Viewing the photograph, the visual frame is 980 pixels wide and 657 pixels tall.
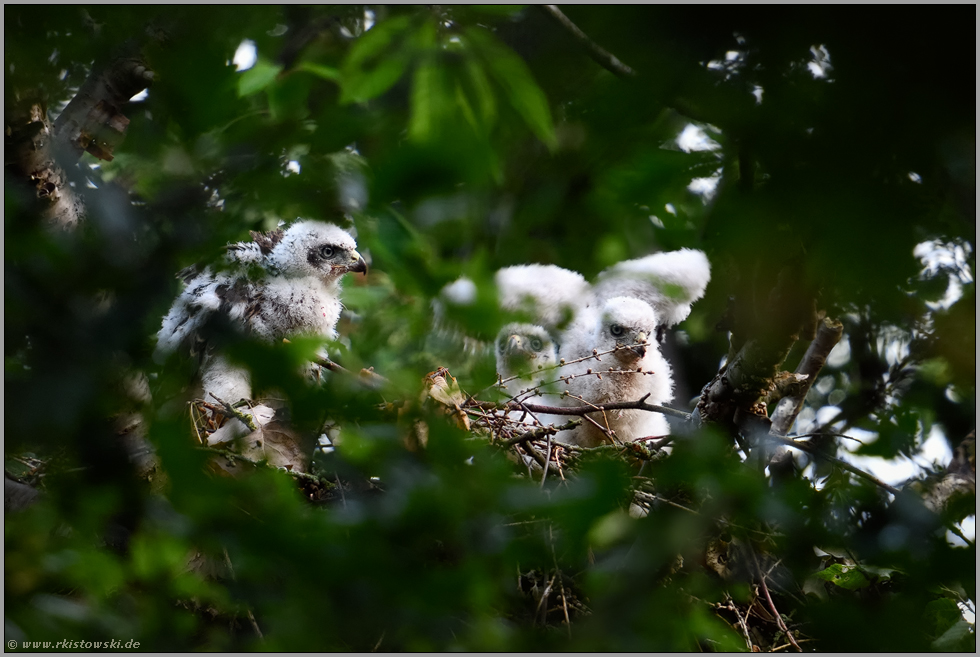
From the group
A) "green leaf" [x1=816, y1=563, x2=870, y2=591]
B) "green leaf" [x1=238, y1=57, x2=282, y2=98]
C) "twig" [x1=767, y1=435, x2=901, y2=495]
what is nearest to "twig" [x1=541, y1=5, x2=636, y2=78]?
"green leaf" [x1=238, y1=57, x2=282, y2=98]

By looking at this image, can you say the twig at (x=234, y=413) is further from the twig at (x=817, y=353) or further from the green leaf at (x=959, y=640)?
the green leaf at (x=959, y=640)

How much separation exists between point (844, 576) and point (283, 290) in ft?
7.95

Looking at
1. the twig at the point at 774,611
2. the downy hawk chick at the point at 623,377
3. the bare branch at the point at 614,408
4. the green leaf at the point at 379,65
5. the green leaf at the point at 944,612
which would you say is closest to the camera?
the green leaf at the point at 379,65

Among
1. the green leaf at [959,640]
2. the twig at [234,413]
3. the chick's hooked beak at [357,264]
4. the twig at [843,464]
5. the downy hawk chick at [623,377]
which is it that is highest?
the twig at [843,464]

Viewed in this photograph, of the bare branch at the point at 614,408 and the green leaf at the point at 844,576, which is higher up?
the bare branch at the point at 614,408

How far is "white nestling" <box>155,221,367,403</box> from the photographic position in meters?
2.63

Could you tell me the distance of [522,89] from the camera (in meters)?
0.79

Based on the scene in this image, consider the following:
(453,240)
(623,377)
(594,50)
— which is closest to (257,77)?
(453,240)

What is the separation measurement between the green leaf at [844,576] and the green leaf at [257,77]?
6.38 feet

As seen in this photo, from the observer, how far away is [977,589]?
718 mm

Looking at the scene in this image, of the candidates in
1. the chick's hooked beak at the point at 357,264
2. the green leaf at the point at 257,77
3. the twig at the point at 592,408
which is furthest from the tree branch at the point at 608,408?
the green leaf at the point at 257,77

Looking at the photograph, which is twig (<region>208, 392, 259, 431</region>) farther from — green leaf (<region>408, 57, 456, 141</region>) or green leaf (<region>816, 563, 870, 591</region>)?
green leaf (<region>816, 563, 870, 591</region>)

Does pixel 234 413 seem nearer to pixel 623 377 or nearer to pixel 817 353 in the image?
pixel 623 377

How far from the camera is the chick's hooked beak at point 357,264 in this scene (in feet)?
10.8
